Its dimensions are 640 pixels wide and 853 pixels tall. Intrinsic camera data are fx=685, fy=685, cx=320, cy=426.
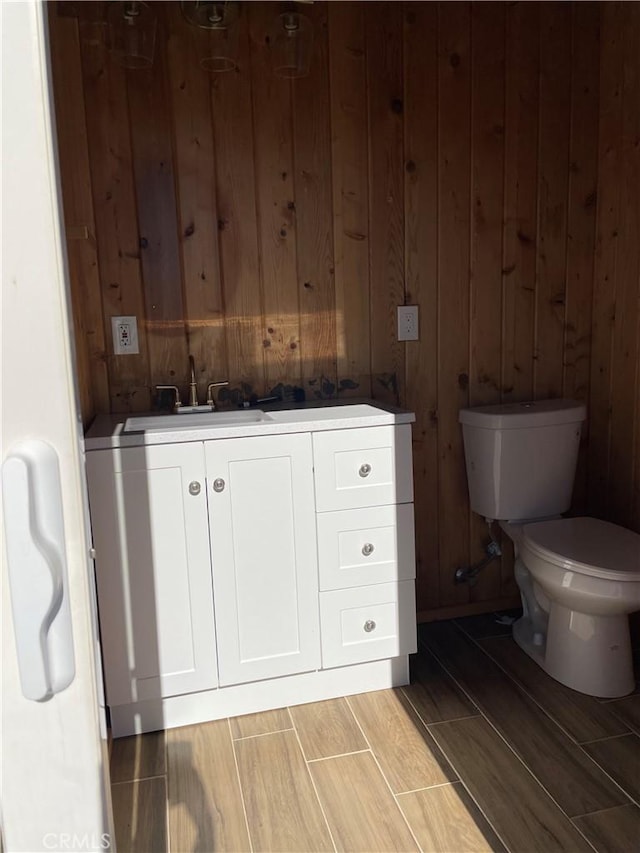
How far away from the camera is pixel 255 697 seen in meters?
2.08

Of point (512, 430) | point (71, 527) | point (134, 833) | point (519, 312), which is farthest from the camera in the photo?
point (519, 312)

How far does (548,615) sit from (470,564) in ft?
1.28

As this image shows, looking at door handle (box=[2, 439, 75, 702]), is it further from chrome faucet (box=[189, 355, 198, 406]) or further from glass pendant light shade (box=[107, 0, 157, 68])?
glass pendant light shade (box=[107, 0, 157, 68])

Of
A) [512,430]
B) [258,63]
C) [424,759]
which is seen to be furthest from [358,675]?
[258,63]

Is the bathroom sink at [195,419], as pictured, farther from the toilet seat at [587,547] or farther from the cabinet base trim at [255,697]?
the toilet seat at [587,547]

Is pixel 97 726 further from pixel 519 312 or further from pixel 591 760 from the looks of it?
pixel 519 312

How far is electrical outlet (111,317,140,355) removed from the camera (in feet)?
7.27

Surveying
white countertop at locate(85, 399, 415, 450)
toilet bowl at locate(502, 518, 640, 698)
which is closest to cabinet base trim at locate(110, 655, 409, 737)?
toilet bowl at locate(502, 518, 640, 698)

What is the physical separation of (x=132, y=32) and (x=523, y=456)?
180 cm

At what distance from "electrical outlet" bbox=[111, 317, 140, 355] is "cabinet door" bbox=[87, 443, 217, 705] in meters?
0.50

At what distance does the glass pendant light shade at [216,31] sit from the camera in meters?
2.01

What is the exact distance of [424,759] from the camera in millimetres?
1836

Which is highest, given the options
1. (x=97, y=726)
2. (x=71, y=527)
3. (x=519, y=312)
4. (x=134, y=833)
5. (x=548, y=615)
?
(x=519, y=312)
